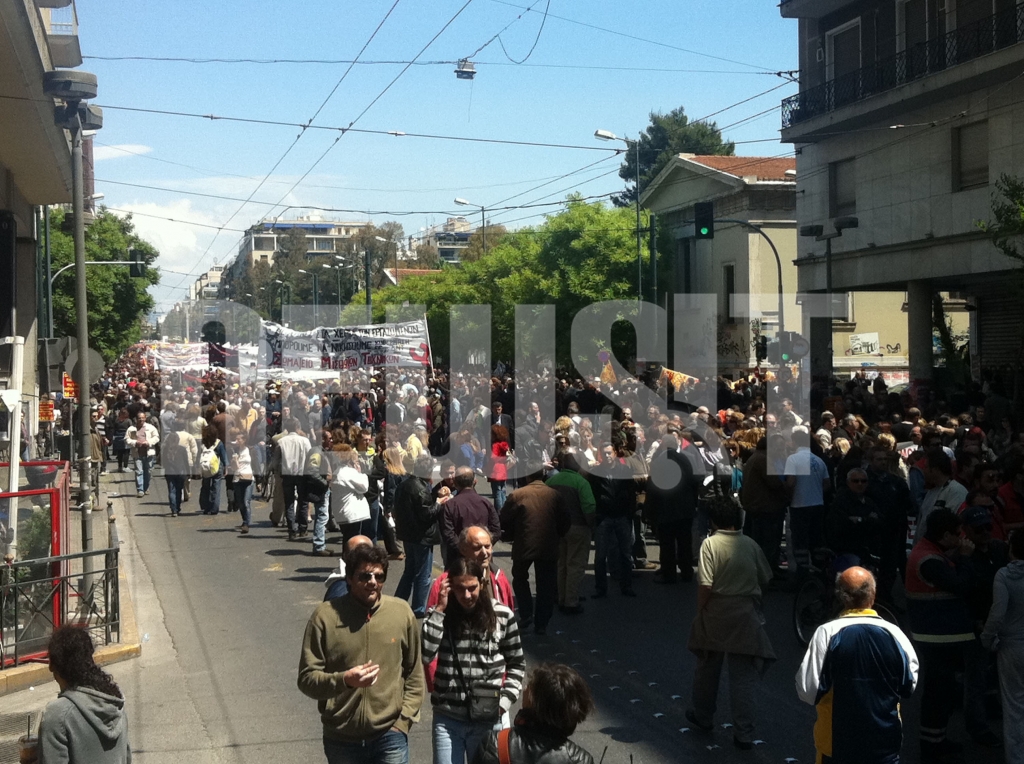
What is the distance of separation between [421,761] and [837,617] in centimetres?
264

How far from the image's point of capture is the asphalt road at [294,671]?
6.85 m

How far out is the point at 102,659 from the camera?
30.0 ft

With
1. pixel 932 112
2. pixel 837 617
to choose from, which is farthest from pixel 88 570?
pixel 932 112

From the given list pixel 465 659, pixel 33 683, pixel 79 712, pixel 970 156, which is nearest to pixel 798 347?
pixel 970 156

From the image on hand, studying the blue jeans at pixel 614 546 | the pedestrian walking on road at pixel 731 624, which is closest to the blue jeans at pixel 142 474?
the blue jeans at pixel 614 546

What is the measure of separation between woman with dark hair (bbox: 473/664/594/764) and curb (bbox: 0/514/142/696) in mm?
5481

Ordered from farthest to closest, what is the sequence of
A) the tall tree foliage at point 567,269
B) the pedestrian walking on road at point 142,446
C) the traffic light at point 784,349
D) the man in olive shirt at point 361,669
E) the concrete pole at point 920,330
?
the tall tree foliage at point 567,269 → the concrete pole at point 920,330 → the traffic light at point 784,349 → the pedestrian walking on road at point 142,446 → the man in olive shirt at point 361,669

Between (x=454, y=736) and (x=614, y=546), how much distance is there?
20.9 ft

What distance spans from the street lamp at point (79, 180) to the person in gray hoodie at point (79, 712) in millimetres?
7000

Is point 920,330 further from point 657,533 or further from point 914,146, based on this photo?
point 657,533

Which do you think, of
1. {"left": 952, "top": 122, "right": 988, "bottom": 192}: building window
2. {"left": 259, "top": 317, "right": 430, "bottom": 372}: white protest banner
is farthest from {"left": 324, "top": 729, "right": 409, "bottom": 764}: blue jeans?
{"left": 952, "top": 122, "right": 988, "bottom": 192}: building window

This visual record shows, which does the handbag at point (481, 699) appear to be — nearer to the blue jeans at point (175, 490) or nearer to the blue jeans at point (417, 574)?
the blue jeans at point (417, 574)

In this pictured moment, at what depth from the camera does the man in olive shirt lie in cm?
463

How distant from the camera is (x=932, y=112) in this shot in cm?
2484
